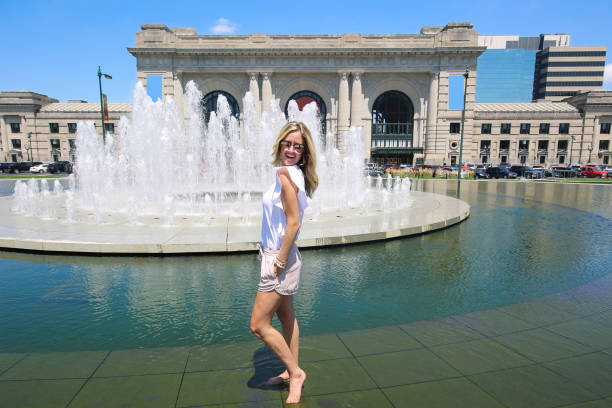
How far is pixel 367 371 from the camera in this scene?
302cm

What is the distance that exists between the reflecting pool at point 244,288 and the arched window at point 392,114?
46.5 m

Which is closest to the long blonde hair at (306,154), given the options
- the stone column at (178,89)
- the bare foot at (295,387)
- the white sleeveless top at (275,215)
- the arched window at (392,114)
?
the white sleeveless top at (275,215)

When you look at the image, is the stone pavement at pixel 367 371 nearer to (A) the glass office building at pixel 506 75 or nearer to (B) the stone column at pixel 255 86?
(B) the stone column at pixel 255 86

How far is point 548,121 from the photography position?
59.9 metres

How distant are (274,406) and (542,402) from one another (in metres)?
1.97

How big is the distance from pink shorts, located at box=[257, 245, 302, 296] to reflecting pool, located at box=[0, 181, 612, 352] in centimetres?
147

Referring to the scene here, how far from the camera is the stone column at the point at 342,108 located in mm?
49438

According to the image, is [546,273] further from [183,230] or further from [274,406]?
[183,230]

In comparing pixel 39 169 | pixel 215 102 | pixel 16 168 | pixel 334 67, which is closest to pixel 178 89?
pixel 215 102

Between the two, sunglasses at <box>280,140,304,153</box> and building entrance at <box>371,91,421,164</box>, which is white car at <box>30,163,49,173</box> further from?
sunglasses at <box>280,140,304,153</box>

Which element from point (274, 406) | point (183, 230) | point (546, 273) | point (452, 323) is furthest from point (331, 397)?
point (183, 230)

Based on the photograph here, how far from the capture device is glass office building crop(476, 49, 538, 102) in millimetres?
103938

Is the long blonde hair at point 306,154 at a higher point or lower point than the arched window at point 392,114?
lower

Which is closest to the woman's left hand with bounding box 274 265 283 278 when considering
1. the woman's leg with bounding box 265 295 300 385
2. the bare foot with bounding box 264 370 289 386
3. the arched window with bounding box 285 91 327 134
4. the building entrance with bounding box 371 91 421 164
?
the woman's leg with bounding box 265 295 300 385
